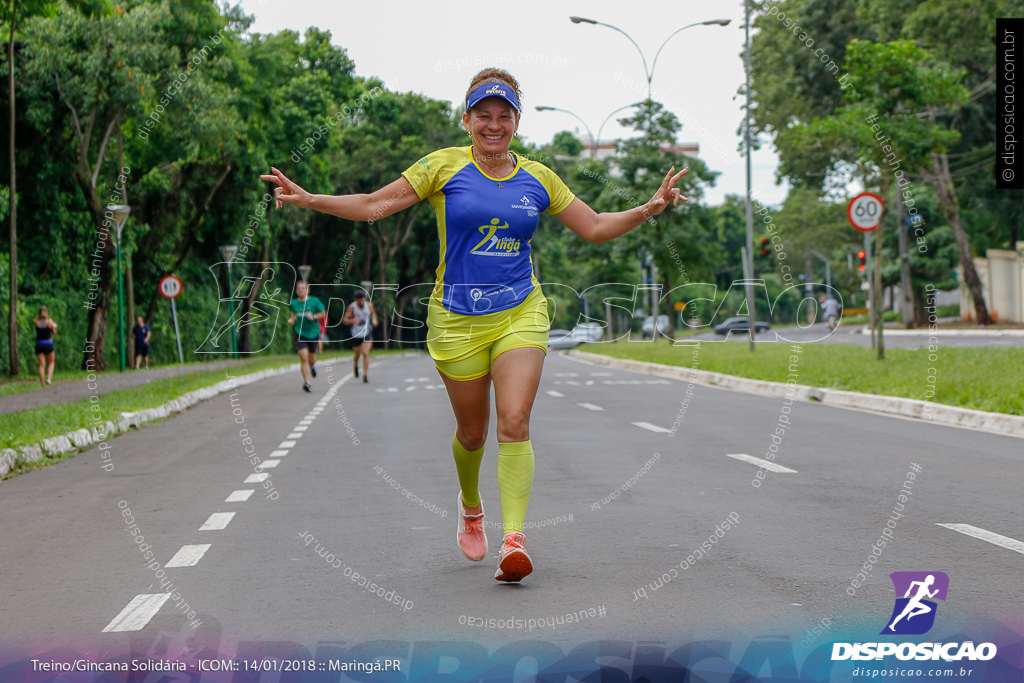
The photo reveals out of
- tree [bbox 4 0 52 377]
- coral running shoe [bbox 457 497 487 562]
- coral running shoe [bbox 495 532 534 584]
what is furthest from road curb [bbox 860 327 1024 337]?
coral running shoe [bbox 495 532 534 584]

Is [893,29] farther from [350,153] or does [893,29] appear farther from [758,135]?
[350,153]

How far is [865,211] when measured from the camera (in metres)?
19.2

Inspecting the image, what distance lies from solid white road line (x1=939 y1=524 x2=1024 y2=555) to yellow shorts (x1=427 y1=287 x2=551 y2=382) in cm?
249

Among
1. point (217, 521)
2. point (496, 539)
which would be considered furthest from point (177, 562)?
point (496, 539)

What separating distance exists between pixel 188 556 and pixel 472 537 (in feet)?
5.12

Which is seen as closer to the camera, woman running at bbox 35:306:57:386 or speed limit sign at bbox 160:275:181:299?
woman running at bbox 35:306:57:386

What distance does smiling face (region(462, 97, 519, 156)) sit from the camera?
5293mm

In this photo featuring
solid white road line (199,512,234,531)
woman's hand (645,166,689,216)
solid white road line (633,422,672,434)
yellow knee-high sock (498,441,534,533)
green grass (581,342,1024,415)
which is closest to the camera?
yellow knee-high sock (498,441,534,533)

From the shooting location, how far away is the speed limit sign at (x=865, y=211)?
1903cm

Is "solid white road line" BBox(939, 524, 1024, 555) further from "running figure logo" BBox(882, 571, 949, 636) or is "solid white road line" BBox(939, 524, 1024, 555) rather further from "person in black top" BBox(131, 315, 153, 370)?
"person in black top" BBox(131, 315, 153, 370)

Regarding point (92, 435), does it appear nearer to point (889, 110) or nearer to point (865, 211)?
point (865, 211)

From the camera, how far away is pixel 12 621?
4.82 metres

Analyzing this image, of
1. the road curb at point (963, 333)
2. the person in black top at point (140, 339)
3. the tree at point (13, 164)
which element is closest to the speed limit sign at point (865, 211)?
the tree at point (13, 164)

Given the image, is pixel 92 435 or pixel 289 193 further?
pixel 92 435
